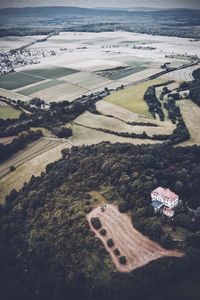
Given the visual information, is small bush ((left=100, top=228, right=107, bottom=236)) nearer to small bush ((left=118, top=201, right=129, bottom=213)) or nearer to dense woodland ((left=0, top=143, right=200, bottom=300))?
dense woodland ((left=0, top=143, right=200, bottom=300))

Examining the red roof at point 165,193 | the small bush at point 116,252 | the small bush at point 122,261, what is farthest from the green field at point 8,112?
the small bush at point 122,261

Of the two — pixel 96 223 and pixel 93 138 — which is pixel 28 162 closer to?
pixel 93 138

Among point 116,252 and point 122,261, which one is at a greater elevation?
point 116,252

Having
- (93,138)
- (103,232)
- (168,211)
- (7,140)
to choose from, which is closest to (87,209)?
(103,232)

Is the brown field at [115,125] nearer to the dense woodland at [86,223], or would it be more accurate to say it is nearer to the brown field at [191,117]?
the brown field at [191,117]

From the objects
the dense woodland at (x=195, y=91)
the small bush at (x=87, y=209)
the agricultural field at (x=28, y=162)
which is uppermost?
the dense woodland at (x=195, y=91)

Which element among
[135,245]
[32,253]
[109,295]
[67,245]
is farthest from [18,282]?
[135,245]

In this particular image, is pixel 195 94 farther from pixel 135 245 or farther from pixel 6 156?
pixel 135 245
